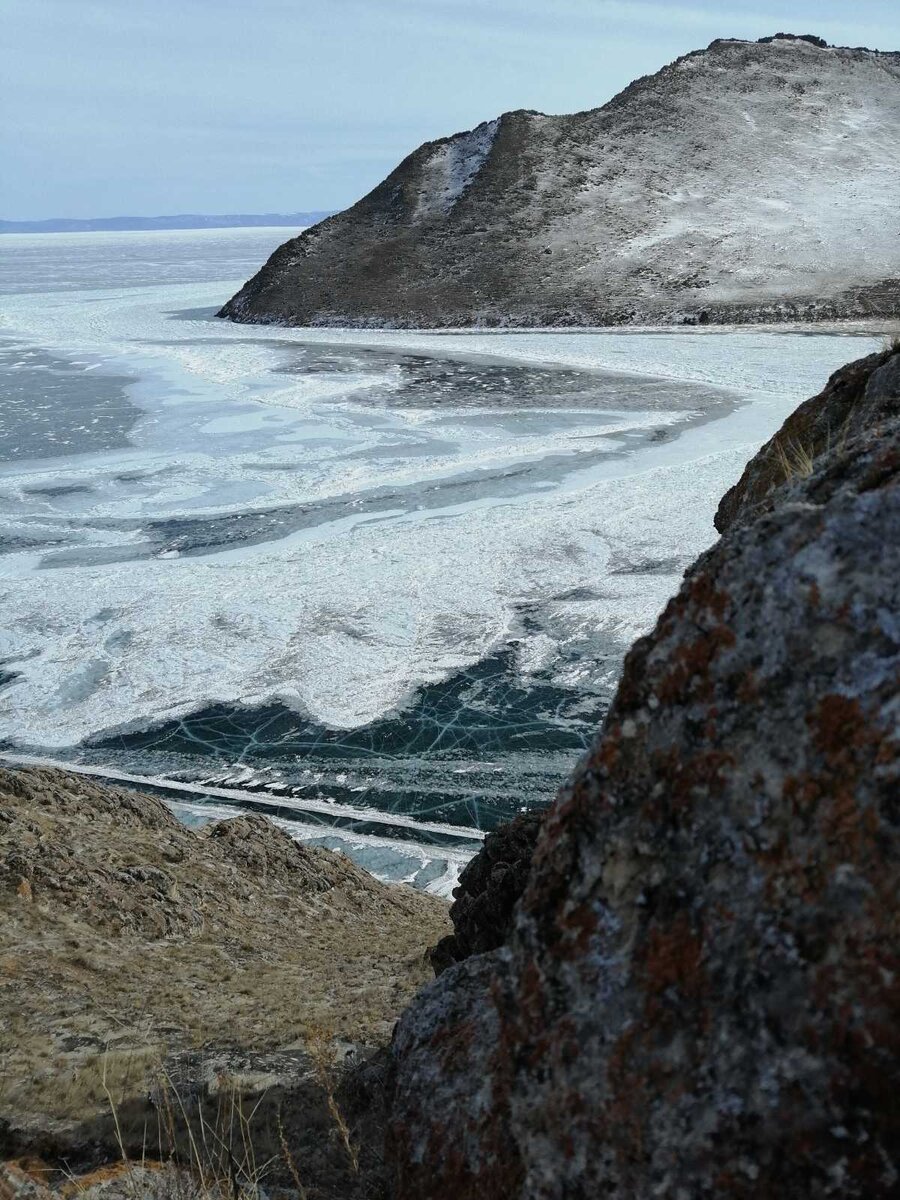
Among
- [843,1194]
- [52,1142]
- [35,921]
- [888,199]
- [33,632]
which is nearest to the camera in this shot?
[843,1194]

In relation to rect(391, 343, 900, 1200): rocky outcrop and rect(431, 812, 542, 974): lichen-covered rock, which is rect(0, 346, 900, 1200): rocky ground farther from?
rect(431, 812, 542, 974): lichen-covered rock

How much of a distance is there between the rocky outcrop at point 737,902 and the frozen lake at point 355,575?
4.73 m

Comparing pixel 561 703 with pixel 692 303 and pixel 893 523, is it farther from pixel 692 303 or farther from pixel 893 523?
pixel 692 303

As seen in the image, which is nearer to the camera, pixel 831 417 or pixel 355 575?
pixel 831 417

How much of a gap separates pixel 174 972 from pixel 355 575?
21.4 feet

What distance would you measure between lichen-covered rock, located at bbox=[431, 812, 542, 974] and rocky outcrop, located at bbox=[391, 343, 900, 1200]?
1.43m

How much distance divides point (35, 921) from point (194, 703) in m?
3.87

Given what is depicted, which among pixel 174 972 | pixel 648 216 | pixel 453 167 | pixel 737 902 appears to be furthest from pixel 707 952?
pixel 453 167

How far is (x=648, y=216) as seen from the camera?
45500 mm

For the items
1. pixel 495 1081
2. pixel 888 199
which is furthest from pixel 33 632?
pixel 888 199

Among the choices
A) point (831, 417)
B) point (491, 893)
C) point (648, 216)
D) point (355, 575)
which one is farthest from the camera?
point (648, 216)

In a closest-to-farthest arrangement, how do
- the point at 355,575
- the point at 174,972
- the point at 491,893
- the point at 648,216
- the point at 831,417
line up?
the point at 491,893 → the point at 174,972 → the point at 831,417 → the point at 355,575 → the point at 648,216

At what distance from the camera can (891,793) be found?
1.49 metres

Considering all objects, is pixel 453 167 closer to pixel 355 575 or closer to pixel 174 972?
pixel 355 575
